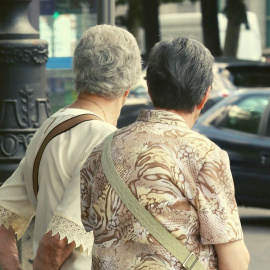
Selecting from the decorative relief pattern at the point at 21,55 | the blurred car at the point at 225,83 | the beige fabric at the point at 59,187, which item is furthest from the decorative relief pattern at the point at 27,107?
the blurred car at the point at 225,83

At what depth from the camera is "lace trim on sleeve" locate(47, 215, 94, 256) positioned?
3.15 metres

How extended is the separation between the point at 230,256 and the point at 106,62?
0.93 metres

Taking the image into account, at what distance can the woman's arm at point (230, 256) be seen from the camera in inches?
105

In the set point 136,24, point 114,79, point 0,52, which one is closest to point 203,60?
point 114,79

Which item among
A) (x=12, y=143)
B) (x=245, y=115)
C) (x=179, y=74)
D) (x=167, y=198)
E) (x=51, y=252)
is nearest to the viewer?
(x=167, y=198)

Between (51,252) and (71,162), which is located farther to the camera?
(71,162)

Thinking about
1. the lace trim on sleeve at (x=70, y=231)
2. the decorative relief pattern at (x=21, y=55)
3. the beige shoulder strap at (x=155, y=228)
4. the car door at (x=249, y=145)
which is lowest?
the car door at (x=249, y=145)

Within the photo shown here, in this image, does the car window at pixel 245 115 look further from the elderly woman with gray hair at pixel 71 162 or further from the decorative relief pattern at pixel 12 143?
the elderly woman with gray hair at pixel 71 162

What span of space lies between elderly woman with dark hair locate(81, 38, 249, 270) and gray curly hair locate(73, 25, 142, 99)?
0.48m

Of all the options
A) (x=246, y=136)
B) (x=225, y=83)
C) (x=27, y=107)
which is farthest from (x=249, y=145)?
(x=27, y=107)

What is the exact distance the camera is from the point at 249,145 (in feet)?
35.6

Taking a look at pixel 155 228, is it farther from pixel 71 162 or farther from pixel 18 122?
pixel 18 122

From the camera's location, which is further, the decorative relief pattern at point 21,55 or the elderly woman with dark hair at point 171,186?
the decorative relief pattern at point 21,55

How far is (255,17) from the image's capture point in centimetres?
1566
